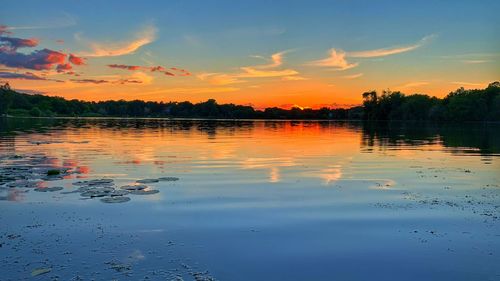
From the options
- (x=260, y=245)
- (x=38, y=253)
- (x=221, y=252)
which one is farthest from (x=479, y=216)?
(x=38, y=253)

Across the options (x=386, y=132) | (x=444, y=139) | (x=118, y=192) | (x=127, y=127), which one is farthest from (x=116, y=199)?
(x=127, y=127)

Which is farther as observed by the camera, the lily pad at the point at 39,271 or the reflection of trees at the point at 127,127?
the reflection of trees at the point at 127,127

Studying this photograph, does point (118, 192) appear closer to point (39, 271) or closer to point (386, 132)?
point (39, 271)

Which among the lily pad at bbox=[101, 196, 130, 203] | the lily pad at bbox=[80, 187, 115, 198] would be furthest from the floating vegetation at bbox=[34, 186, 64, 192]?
the lily pad at bbox=[101, 196, 130, 203]

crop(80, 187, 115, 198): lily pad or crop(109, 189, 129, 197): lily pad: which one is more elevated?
crop(80, 187, 115, 198): lily pad

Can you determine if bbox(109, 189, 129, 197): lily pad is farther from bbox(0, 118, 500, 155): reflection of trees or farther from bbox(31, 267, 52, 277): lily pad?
bbox(0, 118, 500, 155): reflection of trees

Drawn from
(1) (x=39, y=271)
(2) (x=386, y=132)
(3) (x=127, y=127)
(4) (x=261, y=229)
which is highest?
(3) (x=127, y=127)

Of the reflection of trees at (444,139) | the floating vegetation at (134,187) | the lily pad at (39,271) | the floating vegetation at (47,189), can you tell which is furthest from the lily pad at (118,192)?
the reflection of trees at (444,139)

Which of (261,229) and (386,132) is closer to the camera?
(261,229)

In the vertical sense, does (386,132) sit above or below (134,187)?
below

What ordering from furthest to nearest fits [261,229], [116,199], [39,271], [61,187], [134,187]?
[134,187]
[61,187]
[116,199]
[261,229]
[39,271]

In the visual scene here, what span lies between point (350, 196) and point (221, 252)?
766 cm

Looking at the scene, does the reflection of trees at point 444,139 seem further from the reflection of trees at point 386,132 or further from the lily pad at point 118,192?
the lily pad at point 118,192

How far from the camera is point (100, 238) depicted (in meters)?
10.0
